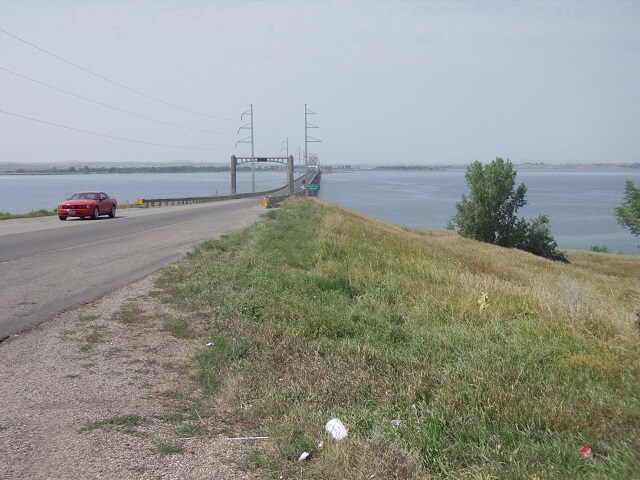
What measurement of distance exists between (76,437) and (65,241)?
54.3 feet

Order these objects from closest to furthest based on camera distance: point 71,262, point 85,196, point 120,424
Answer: point 120,424
point 71,262
point 85,196

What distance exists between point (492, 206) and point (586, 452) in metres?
66.5

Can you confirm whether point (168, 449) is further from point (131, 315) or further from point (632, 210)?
point (632, 210)

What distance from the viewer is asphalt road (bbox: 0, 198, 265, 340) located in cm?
1006

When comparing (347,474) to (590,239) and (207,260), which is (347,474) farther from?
(590,239)

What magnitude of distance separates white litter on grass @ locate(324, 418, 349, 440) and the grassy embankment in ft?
0.19

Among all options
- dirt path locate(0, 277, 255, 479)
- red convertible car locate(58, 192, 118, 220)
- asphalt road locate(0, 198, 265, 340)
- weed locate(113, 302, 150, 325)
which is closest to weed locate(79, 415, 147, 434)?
dirt path locate(0, 277, 255, 479)

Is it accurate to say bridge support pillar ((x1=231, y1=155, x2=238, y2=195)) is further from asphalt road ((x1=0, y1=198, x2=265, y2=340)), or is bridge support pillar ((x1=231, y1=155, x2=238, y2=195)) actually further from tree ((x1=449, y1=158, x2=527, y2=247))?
asphalt road ((x1=0, y1=198, x2=265, y2=340))

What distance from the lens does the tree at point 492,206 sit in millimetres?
67625

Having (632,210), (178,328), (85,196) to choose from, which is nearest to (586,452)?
(178,328)

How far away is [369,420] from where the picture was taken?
16.6 feet

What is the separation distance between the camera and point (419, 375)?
5922mm

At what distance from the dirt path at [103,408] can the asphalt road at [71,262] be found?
125 centimetres

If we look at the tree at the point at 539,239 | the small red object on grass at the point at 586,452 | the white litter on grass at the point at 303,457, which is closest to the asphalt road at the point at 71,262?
the white litter on grass at the point at 303,457
